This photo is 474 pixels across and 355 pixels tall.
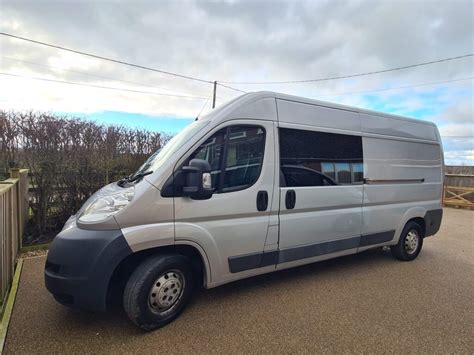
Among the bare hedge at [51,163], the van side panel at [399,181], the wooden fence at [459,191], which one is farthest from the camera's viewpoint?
the wooden fence at [459,191]

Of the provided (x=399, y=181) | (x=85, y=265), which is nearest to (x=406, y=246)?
(x=399, y=181)

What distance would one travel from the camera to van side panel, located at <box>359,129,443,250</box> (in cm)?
434

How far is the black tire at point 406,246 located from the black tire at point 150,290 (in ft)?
12.5

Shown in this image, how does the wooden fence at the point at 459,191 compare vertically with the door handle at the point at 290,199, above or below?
below

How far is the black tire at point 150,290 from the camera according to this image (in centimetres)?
264

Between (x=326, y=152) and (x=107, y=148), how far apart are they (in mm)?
4992

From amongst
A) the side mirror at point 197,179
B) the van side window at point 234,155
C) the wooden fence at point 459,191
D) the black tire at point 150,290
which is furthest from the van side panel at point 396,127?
the wooden fence at point 459,191

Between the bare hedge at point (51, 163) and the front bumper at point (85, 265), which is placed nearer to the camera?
the front bumper at point (85, 265)

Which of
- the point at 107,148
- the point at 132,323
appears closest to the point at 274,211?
the point at 132,323

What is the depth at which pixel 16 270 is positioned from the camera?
4.12 meters

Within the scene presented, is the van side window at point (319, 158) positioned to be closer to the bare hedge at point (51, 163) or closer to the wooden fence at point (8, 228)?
the wooden fence at point (8, 228)

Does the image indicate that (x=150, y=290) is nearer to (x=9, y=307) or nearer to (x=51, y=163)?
(x=9, y=307)

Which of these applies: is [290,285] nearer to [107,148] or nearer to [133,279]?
[133,279]

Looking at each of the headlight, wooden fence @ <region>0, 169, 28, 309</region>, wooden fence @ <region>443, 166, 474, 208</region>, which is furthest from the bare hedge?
wooden fence @ <region>443, 166, 474, 208</region>
